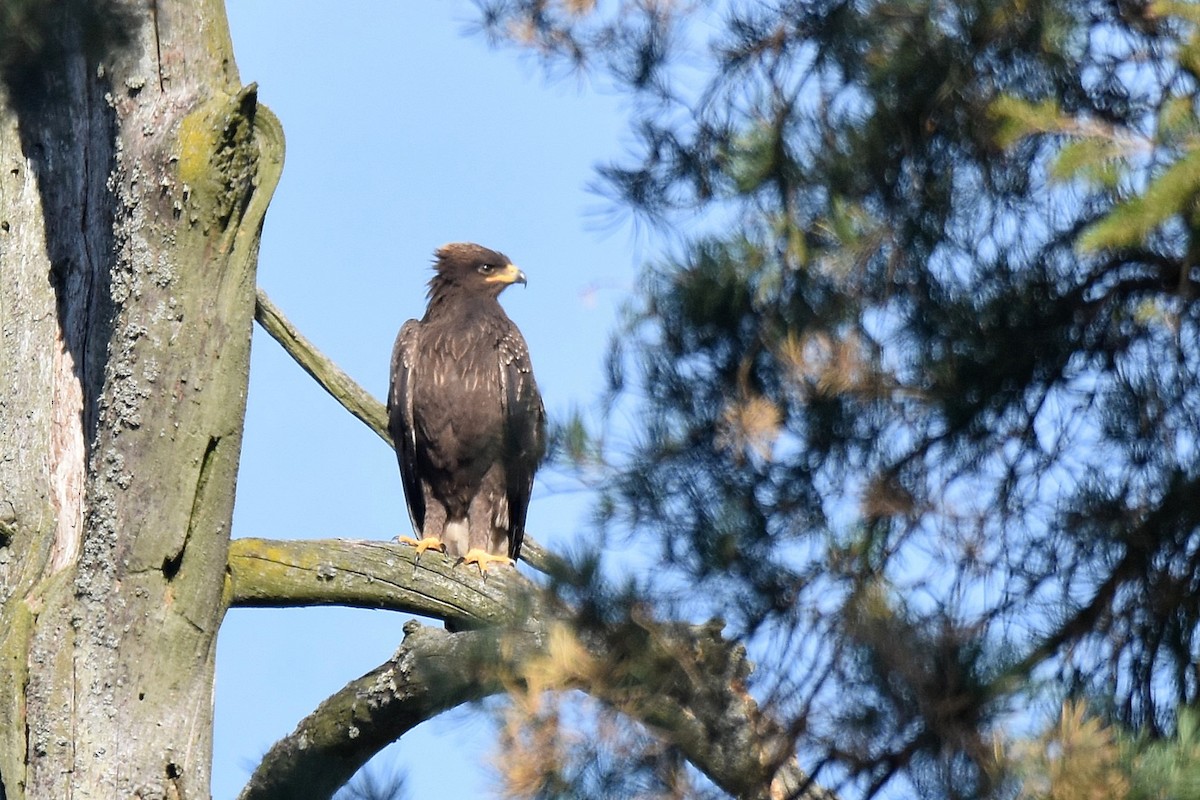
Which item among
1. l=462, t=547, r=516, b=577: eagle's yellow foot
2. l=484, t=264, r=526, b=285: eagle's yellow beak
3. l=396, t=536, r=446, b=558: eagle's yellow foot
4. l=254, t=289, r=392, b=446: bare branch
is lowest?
l=462, t=547, r=516, b=577: eagle's yellow foot

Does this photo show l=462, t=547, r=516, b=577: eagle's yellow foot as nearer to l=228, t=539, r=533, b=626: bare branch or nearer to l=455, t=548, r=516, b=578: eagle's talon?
l=455, t=548, r=516, b=578: eagle's talon

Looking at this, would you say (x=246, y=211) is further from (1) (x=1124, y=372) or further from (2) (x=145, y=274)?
(1) (x=1124, y=372)

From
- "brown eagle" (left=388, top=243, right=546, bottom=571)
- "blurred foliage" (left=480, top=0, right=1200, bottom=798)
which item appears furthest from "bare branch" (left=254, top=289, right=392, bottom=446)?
"blurred foliage" (left=480, top=0, right=1200, bottom=798)

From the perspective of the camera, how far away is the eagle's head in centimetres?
764

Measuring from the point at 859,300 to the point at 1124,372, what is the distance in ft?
1.71

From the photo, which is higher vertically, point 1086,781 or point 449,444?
point 449,444

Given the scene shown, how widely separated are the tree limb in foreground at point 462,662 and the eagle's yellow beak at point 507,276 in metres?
0.93

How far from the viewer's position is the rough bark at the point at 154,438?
4.16 metres

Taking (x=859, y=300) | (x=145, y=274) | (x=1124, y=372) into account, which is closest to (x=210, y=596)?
(x=145, y=274)

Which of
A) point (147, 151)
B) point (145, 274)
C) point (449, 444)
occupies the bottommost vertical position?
point (145, 274)

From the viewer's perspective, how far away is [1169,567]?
261 centimetres

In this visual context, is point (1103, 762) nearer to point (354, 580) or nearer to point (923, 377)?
point (923, 377)

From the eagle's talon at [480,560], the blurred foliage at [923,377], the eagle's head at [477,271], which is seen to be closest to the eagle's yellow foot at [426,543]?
the eagle's talon at [480,560]

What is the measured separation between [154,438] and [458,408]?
9.76 feet
